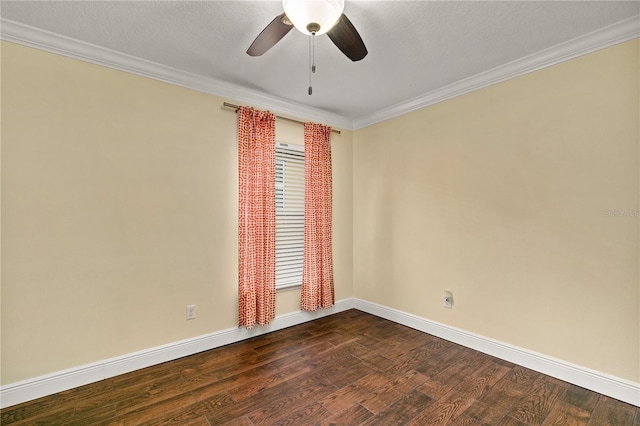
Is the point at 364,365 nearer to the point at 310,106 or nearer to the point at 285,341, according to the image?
the point at 285,341

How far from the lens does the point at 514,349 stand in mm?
2543

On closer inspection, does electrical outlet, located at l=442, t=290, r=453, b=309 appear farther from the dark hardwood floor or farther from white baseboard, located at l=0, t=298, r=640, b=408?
the dark hardwood floor

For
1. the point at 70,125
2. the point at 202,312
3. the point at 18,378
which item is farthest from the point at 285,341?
the point at 70,125

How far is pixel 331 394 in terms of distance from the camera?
2.11 meters

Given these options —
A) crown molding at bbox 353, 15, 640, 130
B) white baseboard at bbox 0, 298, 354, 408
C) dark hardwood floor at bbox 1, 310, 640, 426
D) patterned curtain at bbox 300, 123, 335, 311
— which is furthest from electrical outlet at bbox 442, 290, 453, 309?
crown molding at bbox 353, 15, 640, 130

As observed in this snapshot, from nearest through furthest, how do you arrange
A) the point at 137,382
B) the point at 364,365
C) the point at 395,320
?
the point at 137,382 < the point at 364,365 < the point at 395,320

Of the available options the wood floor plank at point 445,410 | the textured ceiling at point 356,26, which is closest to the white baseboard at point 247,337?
the wood floor plank at point 445,410

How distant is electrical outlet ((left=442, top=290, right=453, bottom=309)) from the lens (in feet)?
9.85

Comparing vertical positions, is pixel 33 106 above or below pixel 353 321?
above

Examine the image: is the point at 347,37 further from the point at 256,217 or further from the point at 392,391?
the point at 392,391

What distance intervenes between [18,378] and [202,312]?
125cm

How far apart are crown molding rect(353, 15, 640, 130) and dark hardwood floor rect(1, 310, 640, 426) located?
2527 mm

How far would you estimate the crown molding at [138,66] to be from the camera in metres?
2.07

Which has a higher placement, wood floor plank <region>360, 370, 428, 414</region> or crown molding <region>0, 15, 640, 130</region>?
crown molding <region>0, 15, 640, 130</region>
